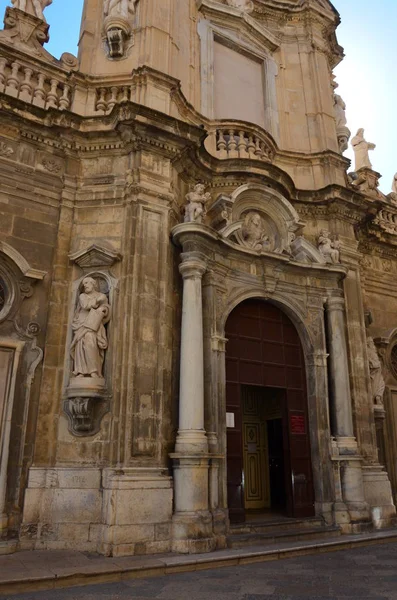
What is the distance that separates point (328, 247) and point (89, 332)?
5.43 metres

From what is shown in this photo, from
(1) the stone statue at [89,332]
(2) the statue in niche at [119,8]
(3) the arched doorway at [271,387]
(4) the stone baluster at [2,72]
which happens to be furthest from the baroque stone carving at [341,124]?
(1) the stone statue at [89,332]

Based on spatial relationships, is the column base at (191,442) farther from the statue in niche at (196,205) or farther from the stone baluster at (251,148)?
the stone baluster at (251,148)

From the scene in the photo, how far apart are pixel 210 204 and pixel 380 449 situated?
6.20 meters

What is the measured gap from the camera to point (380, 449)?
36.0ft

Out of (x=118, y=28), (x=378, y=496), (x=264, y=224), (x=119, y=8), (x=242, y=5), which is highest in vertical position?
(x=242, y=5)

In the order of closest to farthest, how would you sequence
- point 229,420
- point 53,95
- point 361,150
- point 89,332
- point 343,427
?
point 89,332 < point 229,420 < point 53,95 < point 343,427 < point 361,150

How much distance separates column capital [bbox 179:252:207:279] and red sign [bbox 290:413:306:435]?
3.21 metres

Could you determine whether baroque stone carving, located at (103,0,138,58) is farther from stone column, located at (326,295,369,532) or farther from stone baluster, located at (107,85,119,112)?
stone column, located at (326,295,369,532)

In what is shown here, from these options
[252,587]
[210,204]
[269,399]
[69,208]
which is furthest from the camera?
[269,399]

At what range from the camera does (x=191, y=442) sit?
7434 mm

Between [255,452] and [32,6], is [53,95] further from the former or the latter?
[255,452]

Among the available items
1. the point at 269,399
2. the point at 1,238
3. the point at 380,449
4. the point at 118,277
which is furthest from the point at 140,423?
the point at 380,449

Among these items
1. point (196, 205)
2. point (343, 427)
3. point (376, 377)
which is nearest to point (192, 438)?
point (343, 427)

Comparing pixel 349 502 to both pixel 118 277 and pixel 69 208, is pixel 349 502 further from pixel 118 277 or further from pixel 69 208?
pixel 69 208
